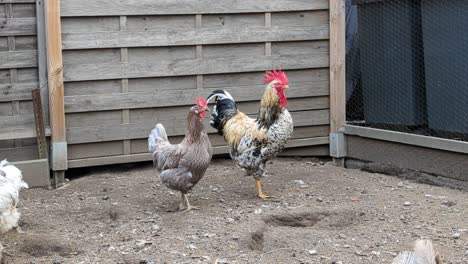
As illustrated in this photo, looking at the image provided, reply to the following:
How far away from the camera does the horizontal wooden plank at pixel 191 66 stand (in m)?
5.65

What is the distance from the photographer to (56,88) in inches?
216

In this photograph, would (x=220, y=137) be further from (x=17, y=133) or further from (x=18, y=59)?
(x=18, y=59)

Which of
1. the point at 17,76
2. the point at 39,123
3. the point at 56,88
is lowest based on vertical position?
the point at 39,123

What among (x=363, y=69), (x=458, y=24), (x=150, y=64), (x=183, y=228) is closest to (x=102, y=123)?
(x=150, y=64)

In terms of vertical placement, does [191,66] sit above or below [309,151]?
above

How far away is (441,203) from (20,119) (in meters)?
3.57

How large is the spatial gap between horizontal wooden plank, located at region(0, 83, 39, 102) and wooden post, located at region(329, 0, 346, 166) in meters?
2.89

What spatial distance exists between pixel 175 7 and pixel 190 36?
0.98ft

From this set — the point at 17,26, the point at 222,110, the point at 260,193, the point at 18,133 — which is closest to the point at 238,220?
the point at 260,193

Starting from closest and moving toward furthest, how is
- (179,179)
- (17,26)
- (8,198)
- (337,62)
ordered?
1. (8,198)
2. (179,179)
3. (17,26)
4. (337,62)

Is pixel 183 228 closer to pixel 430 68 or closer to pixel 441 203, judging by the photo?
pixel 441 203

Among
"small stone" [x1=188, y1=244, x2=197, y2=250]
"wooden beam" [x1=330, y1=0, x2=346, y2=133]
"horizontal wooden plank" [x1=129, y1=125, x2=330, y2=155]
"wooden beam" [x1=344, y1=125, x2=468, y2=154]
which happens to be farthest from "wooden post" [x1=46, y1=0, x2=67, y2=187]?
"wooden beam" [x1=344, y1=125, x2=468, y2=154]

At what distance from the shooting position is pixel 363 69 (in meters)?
6.40

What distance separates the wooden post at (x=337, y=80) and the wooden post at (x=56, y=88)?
8.76ft
